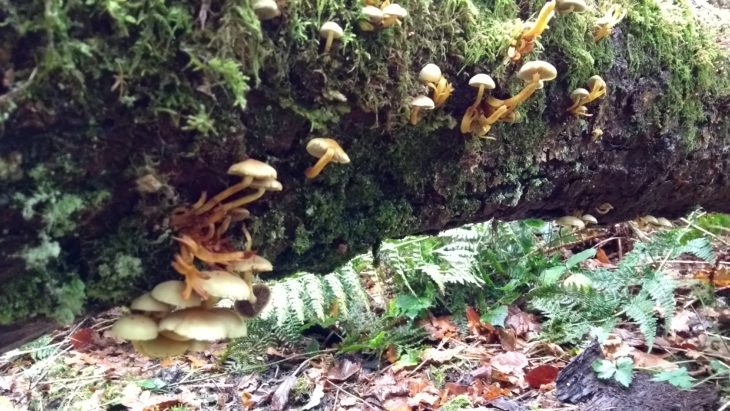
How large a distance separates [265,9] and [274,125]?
33cm

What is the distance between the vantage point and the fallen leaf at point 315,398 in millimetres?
3568

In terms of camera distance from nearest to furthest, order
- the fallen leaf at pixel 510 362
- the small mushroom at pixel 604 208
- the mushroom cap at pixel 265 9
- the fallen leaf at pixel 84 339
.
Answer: the mushroom cap at pixel 265 9, the small mushroom at pixel 604 208, the fallen leaf at pixel 510 362, the fallen leaf at pixel 84 339

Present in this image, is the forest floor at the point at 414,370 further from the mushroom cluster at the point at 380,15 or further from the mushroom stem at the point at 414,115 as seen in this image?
the mushroom cluster at the point at 380,15

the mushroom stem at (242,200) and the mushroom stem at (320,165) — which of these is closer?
the mushroom stem at (242,200)

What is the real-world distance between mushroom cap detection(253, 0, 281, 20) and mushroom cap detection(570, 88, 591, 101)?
1387 mm

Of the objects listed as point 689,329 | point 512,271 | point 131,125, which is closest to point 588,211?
point 689,329

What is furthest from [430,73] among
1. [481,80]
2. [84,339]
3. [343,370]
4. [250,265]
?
[84,339]

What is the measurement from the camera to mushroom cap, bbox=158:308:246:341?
143cm

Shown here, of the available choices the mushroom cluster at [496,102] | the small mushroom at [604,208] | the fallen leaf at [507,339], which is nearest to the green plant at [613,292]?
the fallen leaf at [507,339]

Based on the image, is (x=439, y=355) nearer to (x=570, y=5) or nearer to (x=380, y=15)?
(x=570, y=5)

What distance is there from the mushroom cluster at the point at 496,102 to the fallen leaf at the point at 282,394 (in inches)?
91.4

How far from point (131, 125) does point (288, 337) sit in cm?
325

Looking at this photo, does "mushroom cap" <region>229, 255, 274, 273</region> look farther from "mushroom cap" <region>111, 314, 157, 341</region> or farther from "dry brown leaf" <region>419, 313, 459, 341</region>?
"dry brown leaf" <region>419, 313, 459, 341</region>

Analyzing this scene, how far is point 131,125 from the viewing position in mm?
1362
